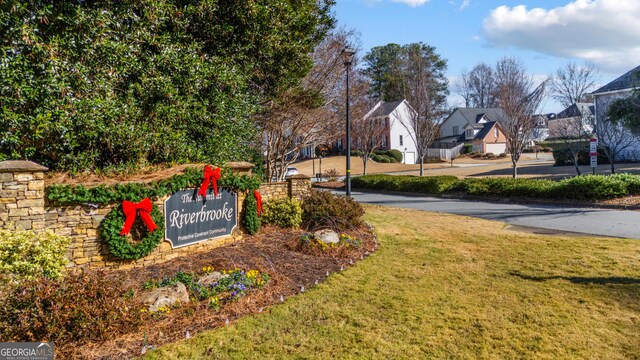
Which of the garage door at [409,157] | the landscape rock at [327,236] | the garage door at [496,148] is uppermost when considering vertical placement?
the garage door at [496,148]

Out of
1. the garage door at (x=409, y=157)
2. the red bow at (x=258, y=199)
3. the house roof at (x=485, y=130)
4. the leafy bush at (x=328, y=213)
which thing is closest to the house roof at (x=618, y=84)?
the garage door at (x=409, y=157)

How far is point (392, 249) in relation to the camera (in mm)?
9375

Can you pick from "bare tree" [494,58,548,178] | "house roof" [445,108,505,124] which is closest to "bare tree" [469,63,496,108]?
"house roof" [445,108,505,124]

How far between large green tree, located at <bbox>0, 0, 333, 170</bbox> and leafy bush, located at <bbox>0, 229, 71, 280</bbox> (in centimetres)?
231

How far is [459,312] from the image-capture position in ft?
18.7

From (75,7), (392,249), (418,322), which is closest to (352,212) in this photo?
(392,249)

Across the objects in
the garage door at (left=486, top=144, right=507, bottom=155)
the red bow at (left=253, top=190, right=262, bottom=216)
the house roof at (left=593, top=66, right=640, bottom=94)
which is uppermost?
the house roof at (left=593, top=66, right=640, bottom=94)

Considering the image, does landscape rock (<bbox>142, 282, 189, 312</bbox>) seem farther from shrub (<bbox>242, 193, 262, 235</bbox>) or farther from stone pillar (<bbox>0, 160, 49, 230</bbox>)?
shrub (<bbox>242, 193, 262, 235</bbox>)

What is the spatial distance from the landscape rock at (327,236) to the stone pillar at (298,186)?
6.58 ft

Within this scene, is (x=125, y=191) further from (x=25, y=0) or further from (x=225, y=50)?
(x=225, y=50)

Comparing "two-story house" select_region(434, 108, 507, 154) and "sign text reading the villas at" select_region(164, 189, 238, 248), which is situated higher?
"two-story house" select_region(434, 108, 507, 154)

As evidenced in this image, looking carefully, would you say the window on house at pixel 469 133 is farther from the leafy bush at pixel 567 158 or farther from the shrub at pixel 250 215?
the shrub at pixel 250 215

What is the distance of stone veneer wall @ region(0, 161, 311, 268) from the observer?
607 centimetres

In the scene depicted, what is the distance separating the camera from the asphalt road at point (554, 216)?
11711mm
